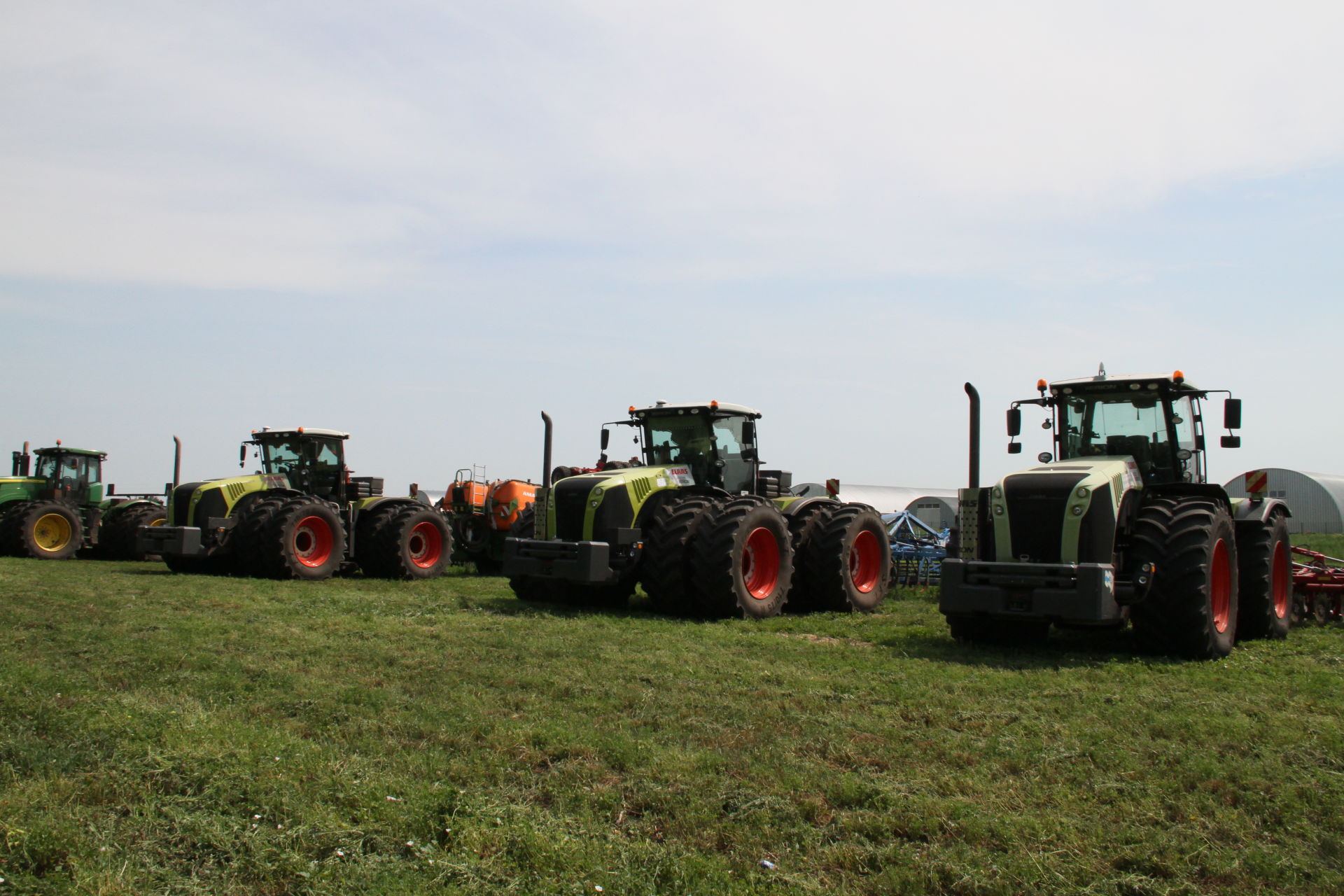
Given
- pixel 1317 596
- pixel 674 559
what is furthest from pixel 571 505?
pixel 1317 596

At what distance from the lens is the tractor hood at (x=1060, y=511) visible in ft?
29.7

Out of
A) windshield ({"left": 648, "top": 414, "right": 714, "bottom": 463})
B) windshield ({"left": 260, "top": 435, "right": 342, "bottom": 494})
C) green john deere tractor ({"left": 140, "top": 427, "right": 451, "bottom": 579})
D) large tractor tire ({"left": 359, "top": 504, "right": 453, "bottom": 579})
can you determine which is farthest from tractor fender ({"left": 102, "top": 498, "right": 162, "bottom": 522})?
windshield ({"left": 648, "top": 414, "right": 714, "bottom": 463})

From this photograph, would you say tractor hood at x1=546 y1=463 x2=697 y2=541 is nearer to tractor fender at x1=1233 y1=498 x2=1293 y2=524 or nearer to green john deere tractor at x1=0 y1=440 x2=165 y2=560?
tractor fender at x1=1233 y1=498 x2=1293 y2=524

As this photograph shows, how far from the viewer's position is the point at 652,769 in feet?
17.5

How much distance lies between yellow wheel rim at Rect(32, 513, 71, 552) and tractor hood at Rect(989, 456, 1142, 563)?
1923 cm

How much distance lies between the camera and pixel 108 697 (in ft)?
21.5

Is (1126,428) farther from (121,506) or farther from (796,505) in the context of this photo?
(121,506)

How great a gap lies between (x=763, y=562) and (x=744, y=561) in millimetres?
383

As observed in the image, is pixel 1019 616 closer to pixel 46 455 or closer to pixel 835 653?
pixel 835 653

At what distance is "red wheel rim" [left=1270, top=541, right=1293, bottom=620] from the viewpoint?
1102 cm

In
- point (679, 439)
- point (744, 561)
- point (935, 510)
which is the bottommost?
point (744, 561)

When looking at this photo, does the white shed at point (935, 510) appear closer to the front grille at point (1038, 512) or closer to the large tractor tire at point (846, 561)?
the large tractor tire at point (846, 561)

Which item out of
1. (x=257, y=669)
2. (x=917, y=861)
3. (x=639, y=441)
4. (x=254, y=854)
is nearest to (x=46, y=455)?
(x=639, y=441)

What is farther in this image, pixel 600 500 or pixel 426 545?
pixel 426 545
